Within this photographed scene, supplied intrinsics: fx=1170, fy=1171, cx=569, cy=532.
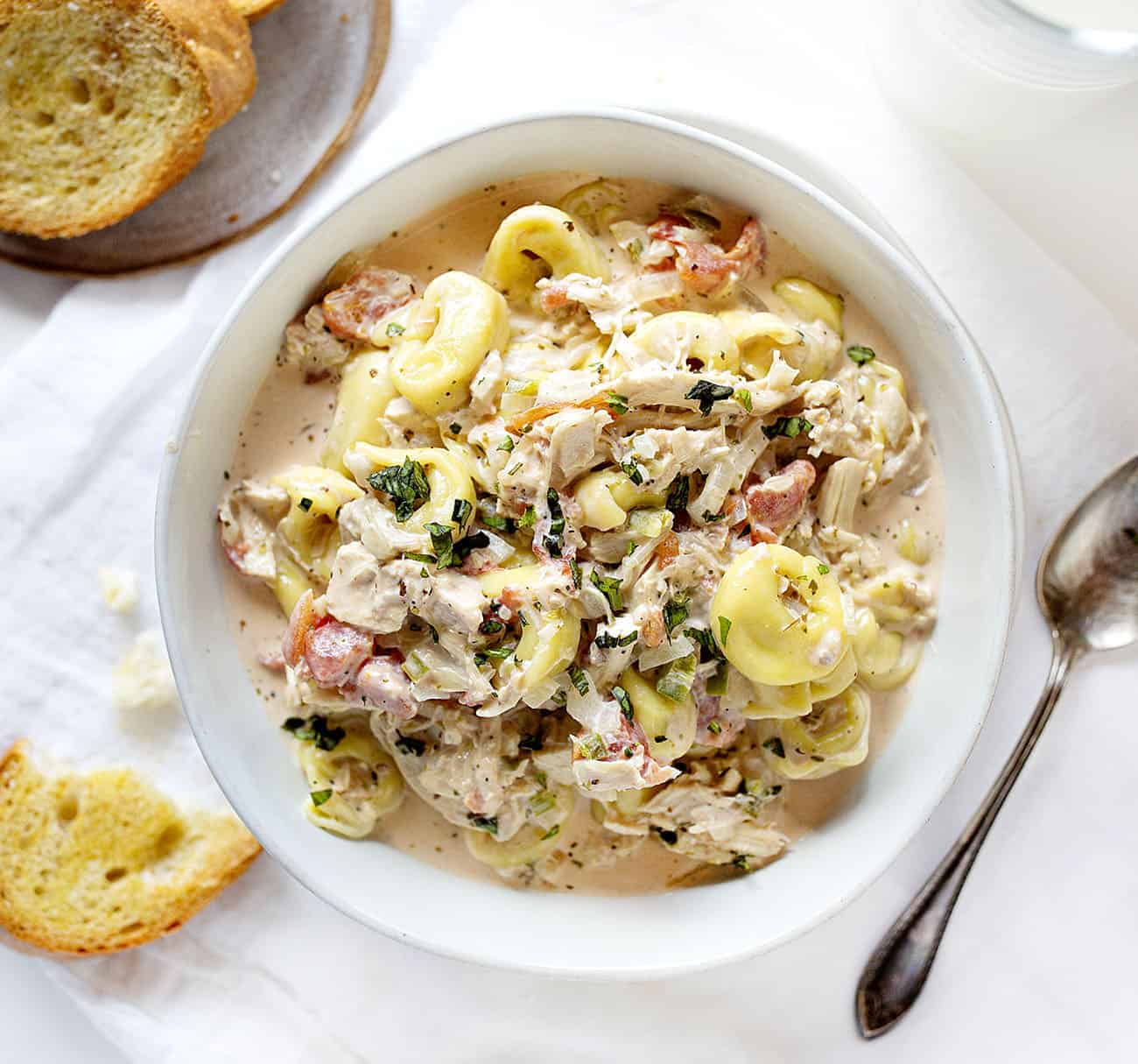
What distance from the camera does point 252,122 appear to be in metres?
2.66

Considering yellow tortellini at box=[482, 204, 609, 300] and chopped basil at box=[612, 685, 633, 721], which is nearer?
chopped basil at box=[612, 685, 633, 721]

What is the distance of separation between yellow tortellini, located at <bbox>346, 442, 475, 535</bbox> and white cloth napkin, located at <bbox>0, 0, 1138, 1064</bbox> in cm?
76

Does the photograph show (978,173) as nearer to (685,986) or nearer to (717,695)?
(717,695)

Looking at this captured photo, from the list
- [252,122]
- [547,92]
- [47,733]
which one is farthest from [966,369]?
[47,733]

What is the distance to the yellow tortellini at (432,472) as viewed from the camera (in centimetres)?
201

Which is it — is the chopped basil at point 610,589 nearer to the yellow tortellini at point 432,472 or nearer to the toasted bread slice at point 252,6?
the yellow tortellini at point 432,472

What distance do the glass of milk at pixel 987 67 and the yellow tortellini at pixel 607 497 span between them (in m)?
1.12

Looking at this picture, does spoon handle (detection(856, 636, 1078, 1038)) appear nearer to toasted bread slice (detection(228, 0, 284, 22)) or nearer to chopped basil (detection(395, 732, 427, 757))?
chopped basil (detection(395, 732, 427, 757))

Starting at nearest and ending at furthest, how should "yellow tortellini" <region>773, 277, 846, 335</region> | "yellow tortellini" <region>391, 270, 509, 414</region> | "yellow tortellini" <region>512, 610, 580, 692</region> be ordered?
"yellow tortellini" <region>512, 610, 580, 692</region>, "yellow tortellini" <region>391, 270, 509, 414</region>, "yellow tortellini" <region>773, 277, 846, 335</region>

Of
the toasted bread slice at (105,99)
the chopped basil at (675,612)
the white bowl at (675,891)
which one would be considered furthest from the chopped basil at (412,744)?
the toasted bread slice at (105,99)

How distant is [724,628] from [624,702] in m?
0.21

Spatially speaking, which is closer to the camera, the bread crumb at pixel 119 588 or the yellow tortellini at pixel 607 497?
the yellow tortellini at pixel 607 497

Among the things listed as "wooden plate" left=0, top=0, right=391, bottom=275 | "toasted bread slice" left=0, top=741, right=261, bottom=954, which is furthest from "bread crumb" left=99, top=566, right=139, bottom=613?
"wooden plate" left=0, top=0, right=391, bottom=275

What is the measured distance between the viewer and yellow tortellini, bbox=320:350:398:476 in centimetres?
216
